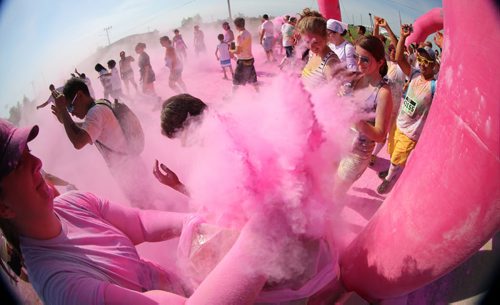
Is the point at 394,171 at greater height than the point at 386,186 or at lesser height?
greater

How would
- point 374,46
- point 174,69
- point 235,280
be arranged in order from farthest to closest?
Result: point 174,69
point 374,46
point 235,280

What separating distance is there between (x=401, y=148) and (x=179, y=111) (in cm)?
179

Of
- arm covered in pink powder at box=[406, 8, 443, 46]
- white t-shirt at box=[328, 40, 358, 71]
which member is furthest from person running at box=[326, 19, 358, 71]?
arm covered in pink powder at box=[406, 8, 443, 46]

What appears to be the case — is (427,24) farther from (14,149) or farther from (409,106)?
(14,149)

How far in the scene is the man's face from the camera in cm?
104

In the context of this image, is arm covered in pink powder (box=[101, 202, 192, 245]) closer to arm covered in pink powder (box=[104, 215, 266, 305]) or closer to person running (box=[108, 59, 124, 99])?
arm covered in pink powder (box=[104, 215, 266, 305])

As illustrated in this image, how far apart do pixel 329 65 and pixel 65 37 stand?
4.98 ft

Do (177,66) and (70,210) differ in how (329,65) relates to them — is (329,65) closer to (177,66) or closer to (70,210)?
(70,210)

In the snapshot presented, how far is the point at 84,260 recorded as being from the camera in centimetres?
115

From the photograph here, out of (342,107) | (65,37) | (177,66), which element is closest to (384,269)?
(342,107)

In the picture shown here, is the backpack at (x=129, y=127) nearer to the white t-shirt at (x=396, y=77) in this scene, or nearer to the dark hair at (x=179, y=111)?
the dark hair at (x=179, y=111)

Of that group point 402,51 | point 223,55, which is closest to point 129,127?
point 402,51

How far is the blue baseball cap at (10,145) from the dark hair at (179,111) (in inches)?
21.6

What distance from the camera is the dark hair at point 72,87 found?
2.12 metres
